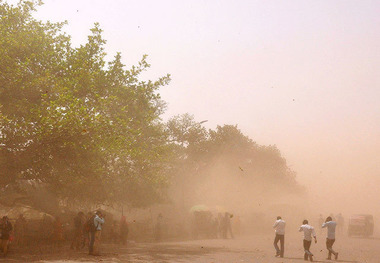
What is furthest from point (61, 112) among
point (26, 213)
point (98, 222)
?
point (26, 213)

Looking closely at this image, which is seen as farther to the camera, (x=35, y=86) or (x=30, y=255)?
(x=35, y=86)

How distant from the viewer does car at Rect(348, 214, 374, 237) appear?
44.9m

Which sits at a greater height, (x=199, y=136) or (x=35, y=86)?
(x=199, y=136)

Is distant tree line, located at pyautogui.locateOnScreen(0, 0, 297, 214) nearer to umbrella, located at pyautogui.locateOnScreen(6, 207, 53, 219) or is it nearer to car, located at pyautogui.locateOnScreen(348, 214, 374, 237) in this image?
umbrella, located at pyautogui.locateOnScreen(6, 207, 53, 219)

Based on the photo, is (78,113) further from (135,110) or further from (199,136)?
(199,136)

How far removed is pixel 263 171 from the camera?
78.9 metres

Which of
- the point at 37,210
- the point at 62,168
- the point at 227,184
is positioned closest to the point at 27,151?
the point at 62,168

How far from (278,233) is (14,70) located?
49.1 feet

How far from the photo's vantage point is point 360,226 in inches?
1770

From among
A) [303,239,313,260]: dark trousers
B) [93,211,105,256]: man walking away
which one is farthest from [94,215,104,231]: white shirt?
[303,239,313,260]: dark trousers

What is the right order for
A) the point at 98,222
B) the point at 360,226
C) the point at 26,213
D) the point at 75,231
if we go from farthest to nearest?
the point at 360,226 → the point at 26,213 → the point at 75,231 → the point at 98,222

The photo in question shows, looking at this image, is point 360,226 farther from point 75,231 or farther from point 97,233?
point 97,233

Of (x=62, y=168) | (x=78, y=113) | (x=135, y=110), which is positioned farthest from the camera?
(x=135, y=110)

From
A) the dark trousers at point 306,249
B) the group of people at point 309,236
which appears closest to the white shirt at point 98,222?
the group of people at point 309,236
